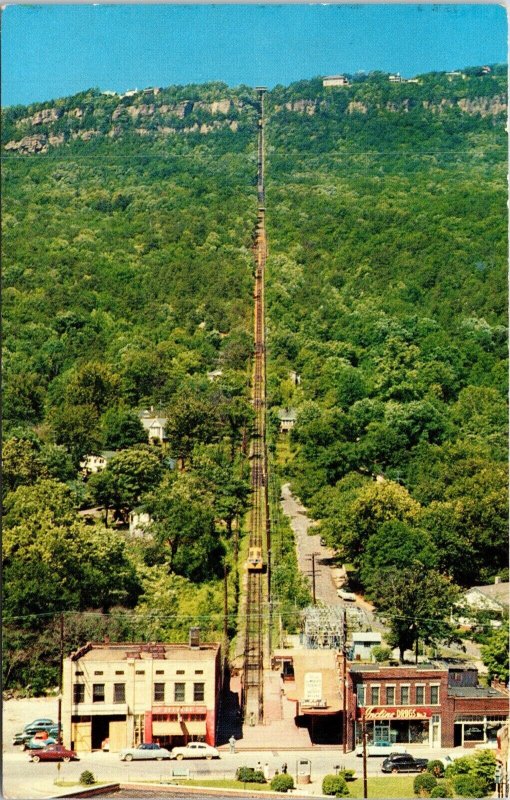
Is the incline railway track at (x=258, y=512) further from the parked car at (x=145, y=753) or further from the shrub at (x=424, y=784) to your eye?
the shrub at (x=424, y=784)

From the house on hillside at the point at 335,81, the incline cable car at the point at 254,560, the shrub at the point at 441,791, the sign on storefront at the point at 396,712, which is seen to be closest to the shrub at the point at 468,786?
the shrub at the point at 441,791

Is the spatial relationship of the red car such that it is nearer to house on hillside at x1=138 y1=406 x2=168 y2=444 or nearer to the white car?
the white car

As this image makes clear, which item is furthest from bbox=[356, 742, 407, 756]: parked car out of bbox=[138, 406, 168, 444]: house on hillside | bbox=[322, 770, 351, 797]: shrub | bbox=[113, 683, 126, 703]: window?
bbox=[138, 406, 168, 444]: house on hillside

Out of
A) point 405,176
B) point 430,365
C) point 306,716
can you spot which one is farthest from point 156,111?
point 306,716

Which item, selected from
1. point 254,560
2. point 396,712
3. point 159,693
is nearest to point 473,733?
point 396,712

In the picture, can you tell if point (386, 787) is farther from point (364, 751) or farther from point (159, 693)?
point (159, 693)
